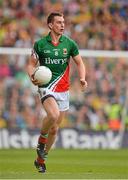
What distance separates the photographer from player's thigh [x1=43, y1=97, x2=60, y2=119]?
12586mm

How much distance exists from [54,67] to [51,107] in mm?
781

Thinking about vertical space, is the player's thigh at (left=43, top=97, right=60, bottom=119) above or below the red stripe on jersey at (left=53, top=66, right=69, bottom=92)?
below

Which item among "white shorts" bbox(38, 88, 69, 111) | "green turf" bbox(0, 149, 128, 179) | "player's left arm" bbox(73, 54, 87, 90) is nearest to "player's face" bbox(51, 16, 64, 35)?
"player's left arm" bbox(73, 54, 87, 90)

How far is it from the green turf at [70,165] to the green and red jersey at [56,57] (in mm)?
1457

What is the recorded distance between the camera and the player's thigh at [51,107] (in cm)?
1259

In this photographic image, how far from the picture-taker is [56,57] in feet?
42.9

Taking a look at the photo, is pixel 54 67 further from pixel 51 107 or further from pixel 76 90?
pixel 76 90

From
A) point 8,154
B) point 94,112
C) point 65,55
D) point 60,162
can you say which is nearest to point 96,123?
point 94,112

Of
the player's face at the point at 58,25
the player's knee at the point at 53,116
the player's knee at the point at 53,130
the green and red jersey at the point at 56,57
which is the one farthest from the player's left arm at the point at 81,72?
the player's knee at the point at 53,130

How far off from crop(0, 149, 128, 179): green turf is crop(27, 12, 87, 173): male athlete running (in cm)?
52

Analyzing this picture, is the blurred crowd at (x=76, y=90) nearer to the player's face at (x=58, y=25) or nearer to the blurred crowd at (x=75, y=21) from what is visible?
the blurred crowd at (x=75, y=21)

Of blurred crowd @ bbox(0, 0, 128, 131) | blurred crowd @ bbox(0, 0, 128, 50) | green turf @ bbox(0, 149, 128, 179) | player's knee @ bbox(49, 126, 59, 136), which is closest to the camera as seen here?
green turf @ bbox(0, 149, 128, 179)

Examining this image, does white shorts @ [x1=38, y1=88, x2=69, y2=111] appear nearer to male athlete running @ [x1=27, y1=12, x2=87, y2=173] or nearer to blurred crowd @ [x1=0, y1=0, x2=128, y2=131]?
male athlete running @ [x1=27, y1=12, x2=87, y2=173]

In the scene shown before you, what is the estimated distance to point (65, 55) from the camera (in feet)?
43.1
